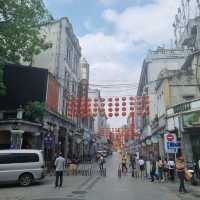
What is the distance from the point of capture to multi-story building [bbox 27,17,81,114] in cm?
3231

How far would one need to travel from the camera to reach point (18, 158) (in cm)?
1591

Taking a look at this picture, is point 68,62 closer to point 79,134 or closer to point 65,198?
point 79,134

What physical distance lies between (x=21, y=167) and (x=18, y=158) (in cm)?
→ 59

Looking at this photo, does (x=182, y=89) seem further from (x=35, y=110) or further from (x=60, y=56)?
(x=60, y=56)

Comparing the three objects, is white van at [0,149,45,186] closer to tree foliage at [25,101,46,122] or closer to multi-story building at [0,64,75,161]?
multi-story building at [0,64,75,161]

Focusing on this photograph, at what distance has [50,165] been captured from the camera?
2561 centimetres

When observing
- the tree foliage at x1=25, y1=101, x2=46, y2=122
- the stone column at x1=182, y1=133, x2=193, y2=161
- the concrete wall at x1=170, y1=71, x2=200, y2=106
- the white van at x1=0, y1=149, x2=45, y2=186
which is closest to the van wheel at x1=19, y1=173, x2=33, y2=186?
the white van at x1=0, y1=149, x2=45, y2=186

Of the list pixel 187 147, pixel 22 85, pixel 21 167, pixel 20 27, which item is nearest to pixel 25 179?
pixel 21 167

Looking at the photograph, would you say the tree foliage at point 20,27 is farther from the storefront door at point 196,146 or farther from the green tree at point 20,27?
the storefront door at point 196,146

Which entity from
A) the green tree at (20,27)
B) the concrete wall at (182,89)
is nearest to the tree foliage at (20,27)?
the green tree at (20,27)

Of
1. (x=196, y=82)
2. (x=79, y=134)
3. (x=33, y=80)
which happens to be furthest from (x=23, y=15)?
(x=79, y=134)

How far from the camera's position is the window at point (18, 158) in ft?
50.9

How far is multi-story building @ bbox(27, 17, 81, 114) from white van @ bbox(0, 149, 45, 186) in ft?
51.5

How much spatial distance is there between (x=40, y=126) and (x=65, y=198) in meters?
13.7
